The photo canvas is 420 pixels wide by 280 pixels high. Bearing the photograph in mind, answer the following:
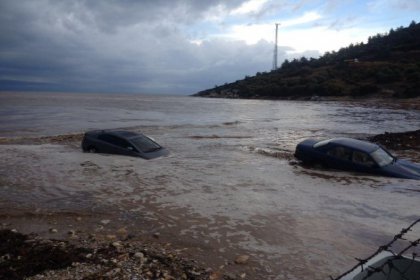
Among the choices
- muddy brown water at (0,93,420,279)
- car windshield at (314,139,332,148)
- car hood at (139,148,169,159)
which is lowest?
muddy brown water at (0,93,420,279)

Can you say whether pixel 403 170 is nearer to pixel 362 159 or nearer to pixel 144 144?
pixel 362 159

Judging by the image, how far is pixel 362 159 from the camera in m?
14.0

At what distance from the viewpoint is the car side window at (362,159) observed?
45.3 ft

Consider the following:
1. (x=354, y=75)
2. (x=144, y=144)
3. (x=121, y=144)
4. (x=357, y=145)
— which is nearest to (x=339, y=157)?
(x=357, y=145)

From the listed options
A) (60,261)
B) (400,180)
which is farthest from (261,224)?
(400,180)

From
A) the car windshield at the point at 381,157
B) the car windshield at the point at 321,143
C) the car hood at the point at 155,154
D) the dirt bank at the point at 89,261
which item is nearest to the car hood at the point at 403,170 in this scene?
the car windshield at the point at 381,157

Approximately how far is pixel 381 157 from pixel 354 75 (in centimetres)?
7444

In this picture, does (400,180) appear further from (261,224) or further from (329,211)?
(261,224)

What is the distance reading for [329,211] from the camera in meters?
10.0

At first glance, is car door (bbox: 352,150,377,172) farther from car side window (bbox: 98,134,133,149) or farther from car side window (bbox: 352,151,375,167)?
car side window (bbox: 98,134,133,149)

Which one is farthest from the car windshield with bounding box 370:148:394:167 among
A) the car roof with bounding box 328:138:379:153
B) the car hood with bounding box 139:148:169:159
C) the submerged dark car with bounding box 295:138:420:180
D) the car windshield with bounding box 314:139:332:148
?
the car hood with bounding box 139:148:169:159

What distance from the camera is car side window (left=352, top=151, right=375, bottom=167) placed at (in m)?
13.8

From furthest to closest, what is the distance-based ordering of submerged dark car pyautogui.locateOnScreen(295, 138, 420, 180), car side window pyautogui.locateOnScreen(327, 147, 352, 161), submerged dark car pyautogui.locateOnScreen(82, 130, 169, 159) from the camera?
1. submerged dark car pyautogui.locateOnScreen(82, 130, 169, 159)
2. car side window pyautogui.locateOnScreen(327, 147, 352, 161)
3. submerged dark car pyautogui.locateOnScreen(295, 138, 420, 180)

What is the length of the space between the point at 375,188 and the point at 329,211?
310 cm
